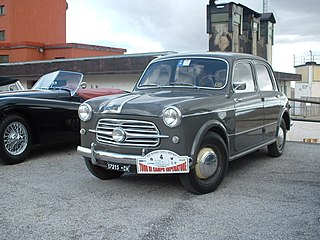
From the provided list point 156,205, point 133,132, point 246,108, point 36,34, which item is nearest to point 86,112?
point 133,132

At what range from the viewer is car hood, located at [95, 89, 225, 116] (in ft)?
15.4

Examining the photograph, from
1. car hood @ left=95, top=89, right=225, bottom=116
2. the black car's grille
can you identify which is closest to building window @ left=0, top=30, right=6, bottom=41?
car hood @ left=95, top=89, right=225, bottom=116

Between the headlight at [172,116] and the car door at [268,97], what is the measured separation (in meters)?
2.46

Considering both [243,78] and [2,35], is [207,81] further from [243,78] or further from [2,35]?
[2,35]

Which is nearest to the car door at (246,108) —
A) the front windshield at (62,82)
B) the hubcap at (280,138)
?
the hubcap at (280,138)

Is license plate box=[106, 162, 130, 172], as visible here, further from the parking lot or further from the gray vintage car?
the parking lot

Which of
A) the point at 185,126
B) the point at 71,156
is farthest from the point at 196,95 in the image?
the point at 71,156

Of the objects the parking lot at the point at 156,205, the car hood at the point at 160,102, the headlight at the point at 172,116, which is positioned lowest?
the parking lot at the point at 156,205

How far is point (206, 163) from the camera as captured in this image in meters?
4.88

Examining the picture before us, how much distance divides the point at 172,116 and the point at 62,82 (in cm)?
445

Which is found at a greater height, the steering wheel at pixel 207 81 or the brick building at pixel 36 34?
the brick building at pixel 36 34

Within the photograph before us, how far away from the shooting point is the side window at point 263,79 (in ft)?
22.0

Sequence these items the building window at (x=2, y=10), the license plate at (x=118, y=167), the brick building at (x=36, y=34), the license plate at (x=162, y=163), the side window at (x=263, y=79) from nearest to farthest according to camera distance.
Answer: the license plate at (x=162, y=163)
the license plate at (x=118, y=167)
the side window at (x=263, y=79)
the brick building at (x=36, y=34)
the building window at (x=2, y=10)

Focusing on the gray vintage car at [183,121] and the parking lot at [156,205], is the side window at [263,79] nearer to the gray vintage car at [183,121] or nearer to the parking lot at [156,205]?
the gray vintage car at [183,121]
